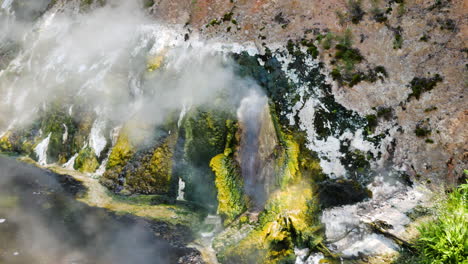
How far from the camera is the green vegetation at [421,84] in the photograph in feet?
41.1

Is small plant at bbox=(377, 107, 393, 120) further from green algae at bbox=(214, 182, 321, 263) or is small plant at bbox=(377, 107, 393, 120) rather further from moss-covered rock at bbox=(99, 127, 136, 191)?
moss-covered rock at bbox=(99, 127, 136, 191)

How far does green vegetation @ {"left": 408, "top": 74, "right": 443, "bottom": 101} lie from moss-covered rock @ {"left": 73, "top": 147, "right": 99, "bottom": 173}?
15533 mm

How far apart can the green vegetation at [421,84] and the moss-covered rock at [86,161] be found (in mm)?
15533

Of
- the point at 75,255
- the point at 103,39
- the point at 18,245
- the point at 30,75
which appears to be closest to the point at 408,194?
the point at 75,255

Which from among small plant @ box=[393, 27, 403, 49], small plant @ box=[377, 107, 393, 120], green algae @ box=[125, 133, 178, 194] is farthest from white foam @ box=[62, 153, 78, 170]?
small plant @ box=[393, 27, 403, 49]

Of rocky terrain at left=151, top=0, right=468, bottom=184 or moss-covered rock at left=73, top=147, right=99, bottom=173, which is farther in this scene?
moss-covered rock at left=73, top=147, right=99, bottom=173

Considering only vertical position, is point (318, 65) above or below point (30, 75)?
above

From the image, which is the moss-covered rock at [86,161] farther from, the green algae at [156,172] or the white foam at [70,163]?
the green algae at [156,172]

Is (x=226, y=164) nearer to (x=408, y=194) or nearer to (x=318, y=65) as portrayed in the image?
(x=318, y=65)

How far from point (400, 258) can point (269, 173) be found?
5517mm

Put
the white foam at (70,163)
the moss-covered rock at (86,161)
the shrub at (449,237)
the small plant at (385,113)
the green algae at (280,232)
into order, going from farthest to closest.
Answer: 1. the white foam at (70,163)
2. the moss-covered rock at (86,161)
3. the small plant at (385,113)
4. the green algae at (280,232)
5. the shrub at (449,237)

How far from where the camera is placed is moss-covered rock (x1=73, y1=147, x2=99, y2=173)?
17934 mm

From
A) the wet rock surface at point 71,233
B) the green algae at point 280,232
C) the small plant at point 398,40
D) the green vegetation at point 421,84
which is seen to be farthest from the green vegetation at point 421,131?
the wet rock surface at point 71,233

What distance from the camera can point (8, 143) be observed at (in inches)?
834
